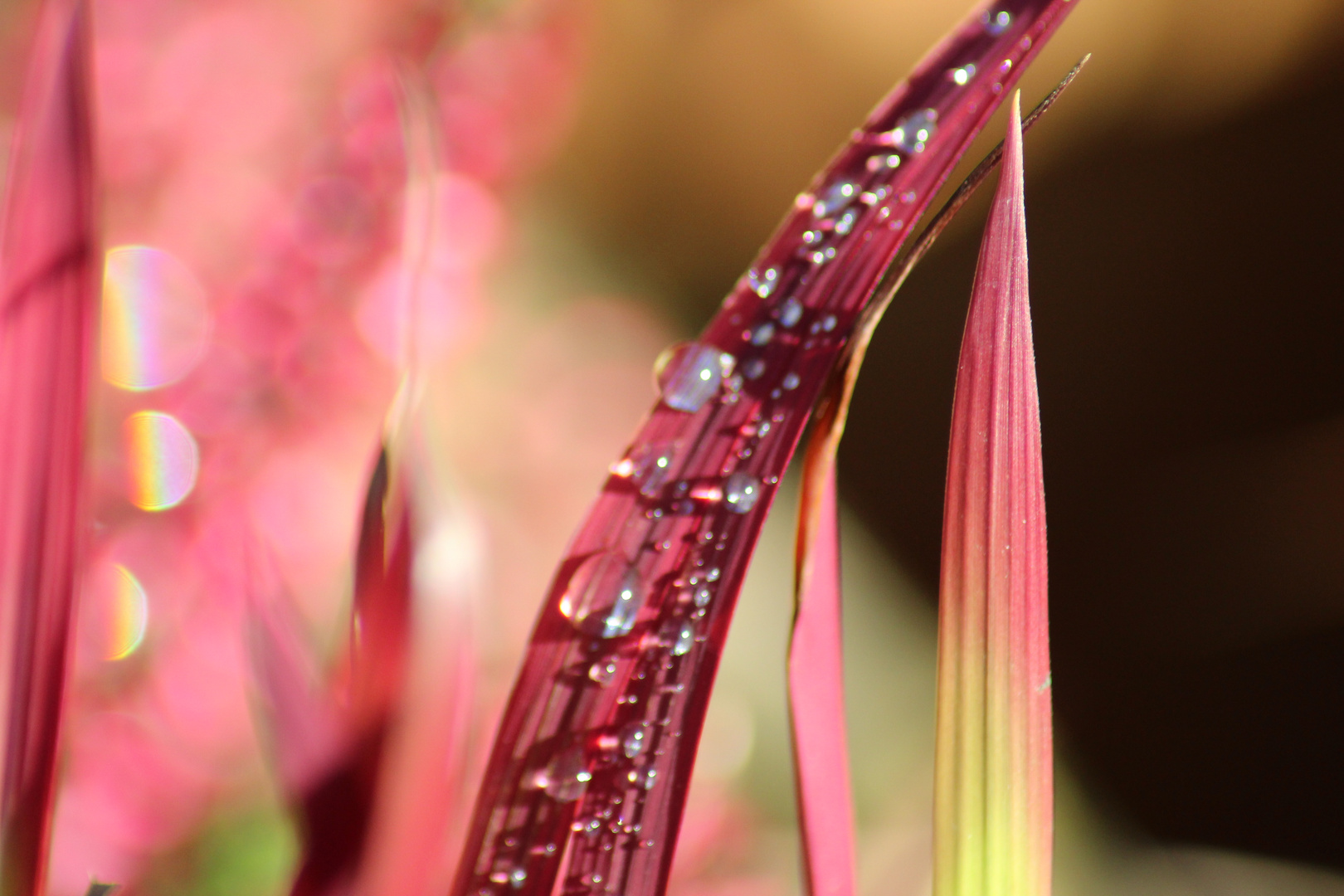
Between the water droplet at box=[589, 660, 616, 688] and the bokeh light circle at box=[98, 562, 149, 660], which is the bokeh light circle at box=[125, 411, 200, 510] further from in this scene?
the water droplet at box=[589, 660, 616, 688]

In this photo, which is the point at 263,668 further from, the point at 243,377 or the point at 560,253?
the point at 560,253

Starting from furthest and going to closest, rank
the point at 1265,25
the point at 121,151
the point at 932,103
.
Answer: the point at 1265,25
the point at 121,151
the point at 932,103

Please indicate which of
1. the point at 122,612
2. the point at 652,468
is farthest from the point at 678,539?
the point at 122,612

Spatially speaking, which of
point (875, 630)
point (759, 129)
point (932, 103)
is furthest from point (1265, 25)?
point (932, 103)

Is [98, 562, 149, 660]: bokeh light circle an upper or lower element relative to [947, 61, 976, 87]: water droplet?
lower

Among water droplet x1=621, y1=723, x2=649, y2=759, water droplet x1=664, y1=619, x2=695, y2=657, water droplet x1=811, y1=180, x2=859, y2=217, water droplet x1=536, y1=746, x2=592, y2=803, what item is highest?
water droplet x1=811, y1=180, x2=859, y2=217

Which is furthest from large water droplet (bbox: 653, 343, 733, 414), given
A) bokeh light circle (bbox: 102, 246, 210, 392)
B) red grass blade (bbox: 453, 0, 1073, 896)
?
bokeh light circle (bbox: 102, 246, 210, 392)

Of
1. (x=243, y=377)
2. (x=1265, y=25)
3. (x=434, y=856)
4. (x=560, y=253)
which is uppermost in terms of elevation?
(x=1265, y=25)
